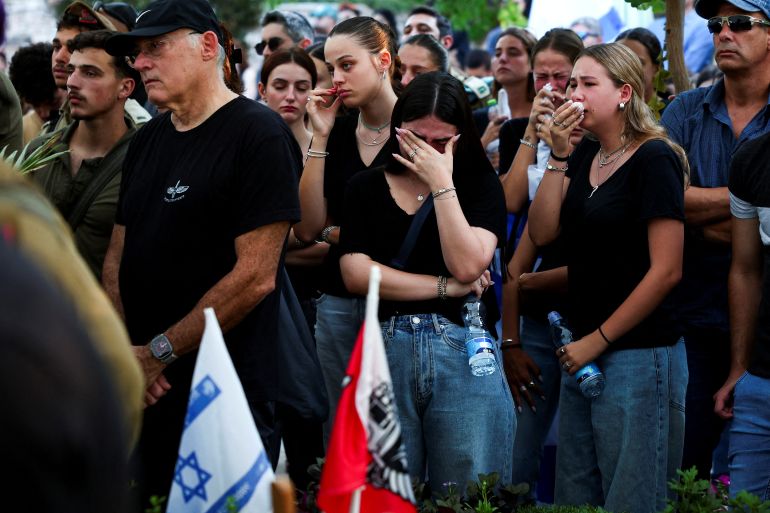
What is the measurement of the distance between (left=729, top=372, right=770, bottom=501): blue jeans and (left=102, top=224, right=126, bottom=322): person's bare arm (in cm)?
241

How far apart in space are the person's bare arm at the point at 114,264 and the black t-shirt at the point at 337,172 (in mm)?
1102

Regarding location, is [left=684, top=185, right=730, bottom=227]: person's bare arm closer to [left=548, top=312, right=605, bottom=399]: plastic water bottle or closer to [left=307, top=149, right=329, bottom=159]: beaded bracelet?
[left=548, top=312, right=605, bottom=399]: plastic water bottle

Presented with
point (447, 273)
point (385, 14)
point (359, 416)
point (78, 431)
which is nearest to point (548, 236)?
point (447, 273)

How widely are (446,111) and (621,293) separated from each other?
1047 millimetres

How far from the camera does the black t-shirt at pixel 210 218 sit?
4.09 m

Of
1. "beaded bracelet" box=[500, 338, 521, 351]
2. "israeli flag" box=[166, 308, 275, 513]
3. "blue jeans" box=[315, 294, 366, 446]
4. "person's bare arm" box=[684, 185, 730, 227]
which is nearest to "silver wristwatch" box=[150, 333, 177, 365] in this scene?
"blue jeans" box=[315, 294, 366, 446]

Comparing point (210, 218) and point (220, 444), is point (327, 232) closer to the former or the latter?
point (210, 218)

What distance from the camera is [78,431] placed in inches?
55.9

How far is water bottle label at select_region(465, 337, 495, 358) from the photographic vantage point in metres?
4.35

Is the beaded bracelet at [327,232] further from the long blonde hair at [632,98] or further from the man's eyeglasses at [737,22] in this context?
the man's eyeglasses at [737,22]

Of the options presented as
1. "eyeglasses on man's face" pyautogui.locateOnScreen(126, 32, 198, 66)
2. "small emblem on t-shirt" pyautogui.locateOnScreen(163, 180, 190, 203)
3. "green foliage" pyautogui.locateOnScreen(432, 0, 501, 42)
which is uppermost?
"eyeglasses on man's face" pyautogui.locateOnScreen(126, 32, 198, 66)

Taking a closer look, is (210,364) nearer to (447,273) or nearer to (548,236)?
(447,273)

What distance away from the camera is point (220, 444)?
2.65m

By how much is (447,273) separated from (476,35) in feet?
49.9
